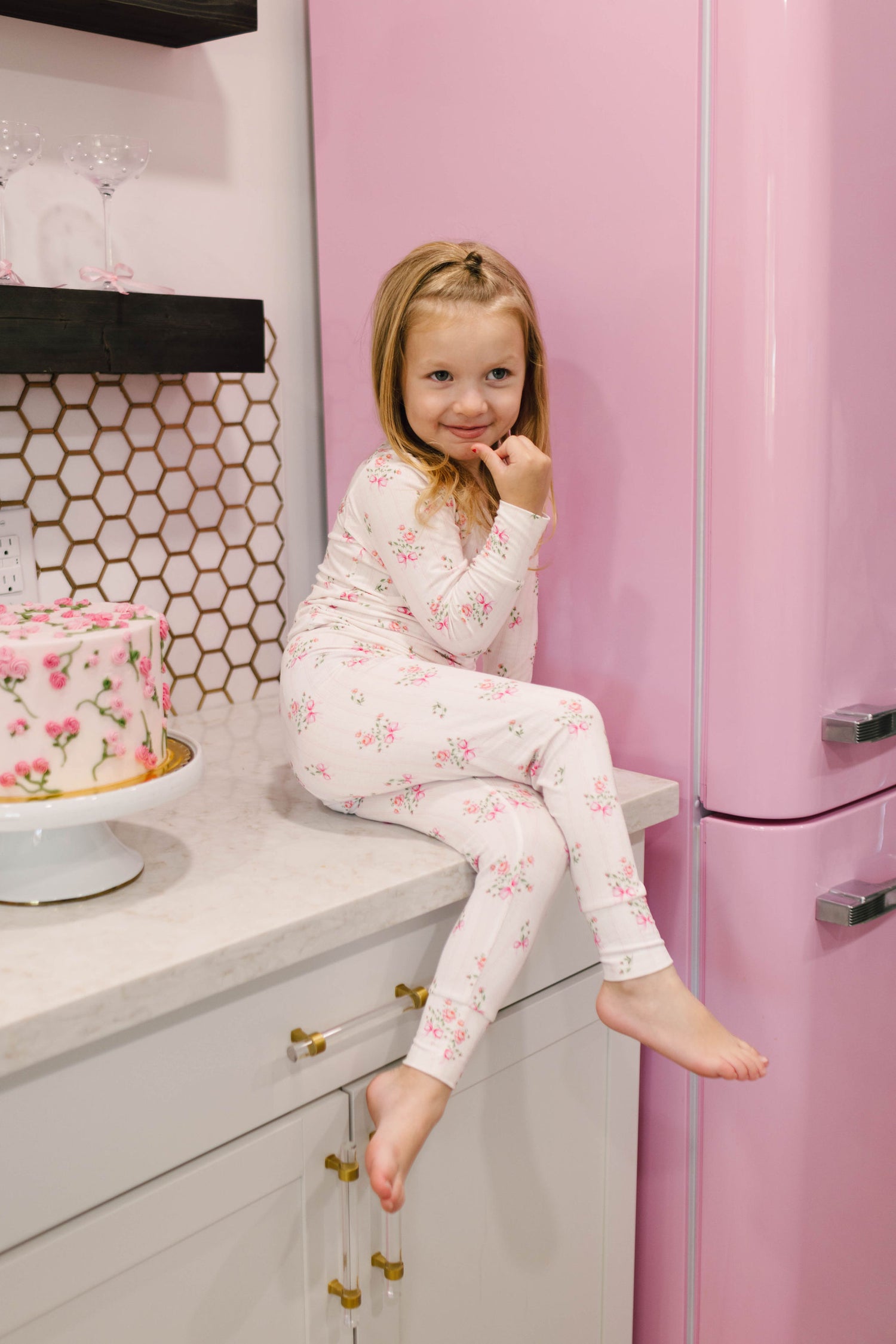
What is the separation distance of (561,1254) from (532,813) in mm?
508

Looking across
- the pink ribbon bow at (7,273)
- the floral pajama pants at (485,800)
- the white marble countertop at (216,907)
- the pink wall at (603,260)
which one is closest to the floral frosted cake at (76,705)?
the white marble countertop at (216,907)

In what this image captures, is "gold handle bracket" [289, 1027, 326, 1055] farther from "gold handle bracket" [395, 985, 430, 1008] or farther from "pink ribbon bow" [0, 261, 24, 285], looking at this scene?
"pink ribbon bow" [0, 261, 24, 285]

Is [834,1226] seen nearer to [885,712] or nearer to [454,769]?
[885,712]

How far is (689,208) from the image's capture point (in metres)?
1.10

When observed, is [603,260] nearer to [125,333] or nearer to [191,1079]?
[125,333]

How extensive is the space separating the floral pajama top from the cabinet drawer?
0.28 m

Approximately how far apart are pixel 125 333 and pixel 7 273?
126 mm

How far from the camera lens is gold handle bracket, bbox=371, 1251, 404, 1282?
3.16 ft

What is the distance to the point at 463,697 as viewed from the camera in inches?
40.8

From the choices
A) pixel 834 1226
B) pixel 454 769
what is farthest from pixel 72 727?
pixel 834 1226

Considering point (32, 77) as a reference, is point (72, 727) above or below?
below

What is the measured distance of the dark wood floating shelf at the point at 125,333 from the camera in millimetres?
1131

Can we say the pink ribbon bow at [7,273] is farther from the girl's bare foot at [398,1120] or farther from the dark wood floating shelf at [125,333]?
the girl's bare foot at [398,1120]

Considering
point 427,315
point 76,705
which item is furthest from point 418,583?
point 76,705
